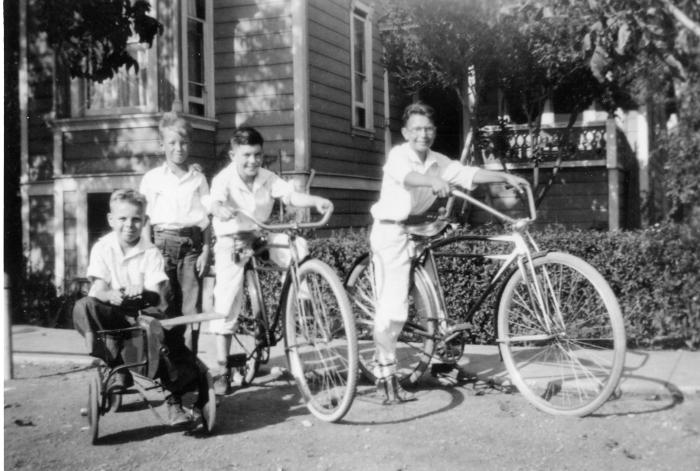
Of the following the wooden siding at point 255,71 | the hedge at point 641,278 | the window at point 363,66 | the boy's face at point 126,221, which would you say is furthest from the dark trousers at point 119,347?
the window at point 363,66

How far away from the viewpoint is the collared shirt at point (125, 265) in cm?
449

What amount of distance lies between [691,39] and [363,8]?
8.21 metres

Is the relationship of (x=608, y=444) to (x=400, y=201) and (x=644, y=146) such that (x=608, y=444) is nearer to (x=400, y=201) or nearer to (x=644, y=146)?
(x=400, y=201)

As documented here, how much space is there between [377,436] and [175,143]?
241 centimetres

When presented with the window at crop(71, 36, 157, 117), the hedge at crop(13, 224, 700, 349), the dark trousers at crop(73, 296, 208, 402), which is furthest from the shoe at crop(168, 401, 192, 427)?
the window at crop(71, 36, 157, 117)

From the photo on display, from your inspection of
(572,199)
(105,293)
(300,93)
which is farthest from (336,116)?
(105,293)

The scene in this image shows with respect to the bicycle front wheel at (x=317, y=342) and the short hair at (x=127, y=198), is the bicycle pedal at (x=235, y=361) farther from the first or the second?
the short hair at (x=127, y=198)

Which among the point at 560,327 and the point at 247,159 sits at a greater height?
the point at 247,159

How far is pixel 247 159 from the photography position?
17.0 feet

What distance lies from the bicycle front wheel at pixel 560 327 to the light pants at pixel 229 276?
1523 mm

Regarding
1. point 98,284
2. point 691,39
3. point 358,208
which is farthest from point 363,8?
point 98,284

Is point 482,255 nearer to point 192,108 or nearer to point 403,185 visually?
point 403,185

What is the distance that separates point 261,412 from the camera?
4.95 metres

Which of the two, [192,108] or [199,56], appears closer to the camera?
[192,108]
